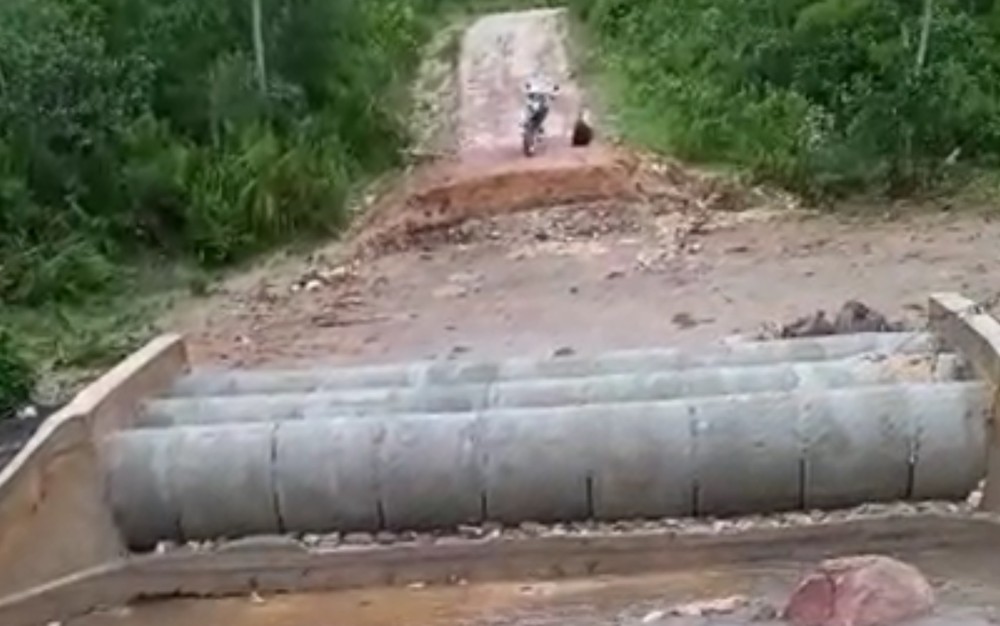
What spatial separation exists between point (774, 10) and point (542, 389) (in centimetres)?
1174

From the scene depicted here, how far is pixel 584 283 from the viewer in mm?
12281

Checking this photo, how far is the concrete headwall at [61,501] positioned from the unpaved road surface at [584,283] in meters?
5.51

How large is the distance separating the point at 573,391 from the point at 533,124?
10987 mm

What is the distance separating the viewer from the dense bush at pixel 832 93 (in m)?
14.2

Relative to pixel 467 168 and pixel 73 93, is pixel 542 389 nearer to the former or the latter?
pixel 73 93

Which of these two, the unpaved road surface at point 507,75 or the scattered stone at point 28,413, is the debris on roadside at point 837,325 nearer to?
the scattered stone at point 28,413

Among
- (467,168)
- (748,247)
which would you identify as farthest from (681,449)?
(467,168)

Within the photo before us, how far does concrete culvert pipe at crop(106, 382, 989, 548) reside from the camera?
15.3 ft

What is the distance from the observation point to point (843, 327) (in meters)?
8.89

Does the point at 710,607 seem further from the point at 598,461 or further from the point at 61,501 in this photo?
the point at 61,501

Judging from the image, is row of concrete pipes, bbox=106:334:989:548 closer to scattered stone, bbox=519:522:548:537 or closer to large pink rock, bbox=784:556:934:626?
scattered stone, bbox=519:522:548:537

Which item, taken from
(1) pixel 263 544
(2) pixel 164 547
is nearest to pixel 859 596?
(1) pixel 263 544

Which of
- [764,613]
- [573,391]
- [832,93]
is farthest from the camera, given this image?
[832,93]

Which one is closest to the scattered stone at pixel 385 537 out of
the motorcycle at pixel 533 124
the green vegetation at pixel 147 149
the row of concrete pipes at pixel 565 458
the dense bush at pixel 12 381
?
the row of concrete pipes at pixel 565 458
